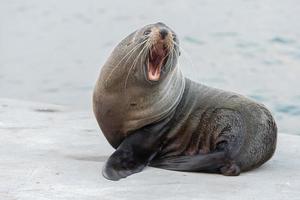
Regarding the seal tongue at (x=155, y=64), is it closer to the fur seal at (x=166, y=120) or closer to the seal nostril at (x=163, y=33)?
the fur seal at (x=166, y=120)

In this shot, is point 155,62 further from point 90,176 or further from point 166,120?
point 90,176

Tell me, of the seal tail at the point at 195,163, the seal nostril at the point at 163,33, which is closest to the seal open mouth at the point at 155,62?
the seal nostril at the point at 163,33

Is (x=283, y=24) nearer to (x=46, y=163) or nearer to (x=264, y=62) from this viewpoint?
(x=264, y=62)

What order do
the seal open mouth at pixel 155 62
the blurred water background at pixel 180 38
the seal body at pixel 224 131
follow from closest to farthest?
the seal open mouth at pixel 155 62 → the seal body at pixel 224 131 → the blurred water background at pixel 180 38

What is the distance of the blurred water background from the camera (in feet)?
47.6

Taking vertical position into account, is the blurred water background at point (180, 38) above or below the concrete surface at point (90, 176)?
below

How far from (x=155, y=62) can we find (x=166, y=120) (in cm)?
44

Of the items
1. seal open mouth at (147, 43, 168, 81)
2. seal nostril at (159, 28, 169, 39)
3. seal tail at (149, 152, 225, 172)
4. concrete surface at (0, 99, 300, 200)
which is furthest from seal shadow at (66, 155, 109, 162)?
seal nostril at (159, 28, 169, 39)

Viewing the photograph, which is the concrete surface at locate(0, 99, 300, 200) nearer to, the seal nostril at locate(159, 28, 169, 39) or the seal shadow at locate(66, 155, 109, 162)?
→ the seal shadow at locate(66, 155, 109, 162)

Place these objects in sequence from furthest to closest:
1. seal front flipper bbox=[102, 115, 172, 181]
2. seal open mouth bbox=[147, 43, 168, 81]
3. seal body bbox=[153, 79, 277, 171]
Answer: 1. seal body bbox=[153, 79, 277, 171]
2. seal open mouth bbox=[147, 43, 168, 81]
3. seal front flipper bbox=[102, 115, 172, 181]

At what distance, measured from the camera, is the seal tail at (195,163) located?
278 inches

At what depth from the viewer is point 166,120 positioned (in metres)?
7.32

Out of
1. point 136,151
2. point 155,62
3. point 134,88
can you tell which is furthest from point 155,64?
point 136,151

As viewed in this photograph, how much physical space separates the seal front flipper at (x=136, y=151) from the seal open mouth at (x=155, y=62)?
Result: 0.36m
